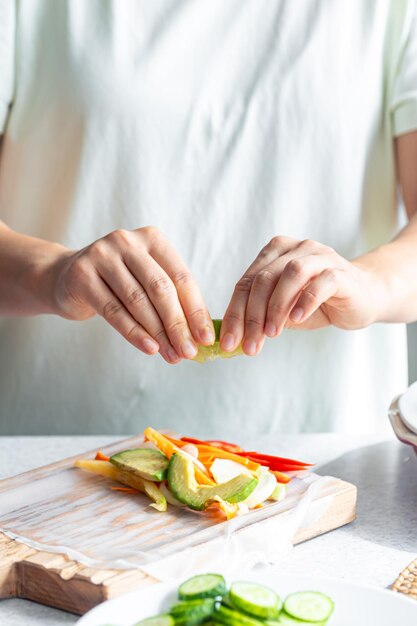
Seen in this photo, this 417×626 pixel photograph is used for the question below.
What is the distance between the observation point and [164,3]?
6.43 ft

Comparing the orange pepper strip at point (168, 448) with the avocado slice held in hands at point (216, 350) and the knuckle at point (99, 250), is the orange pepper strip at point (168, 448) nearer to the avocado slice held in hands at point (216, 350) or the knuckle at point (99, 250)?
the avocado slice held in hands at point (216, 350)

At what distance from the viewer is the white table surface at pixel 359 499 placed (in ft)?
4.05

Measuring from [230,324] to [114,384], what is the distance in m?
0.61

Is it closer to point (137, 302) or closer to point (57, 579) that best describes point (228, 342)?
point (137, 302)

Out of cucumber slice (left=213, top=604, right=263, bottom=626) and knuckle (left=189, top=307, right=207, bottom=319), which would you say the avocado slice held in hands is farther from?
cucumber slice (left=213, top=604, right=263, bottom=626)

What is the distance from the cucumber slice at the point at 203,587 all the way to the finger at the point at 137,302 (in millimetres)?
481

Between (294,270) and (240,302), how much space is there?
3.8 inches

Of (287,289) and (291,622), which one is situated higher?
(287,289)

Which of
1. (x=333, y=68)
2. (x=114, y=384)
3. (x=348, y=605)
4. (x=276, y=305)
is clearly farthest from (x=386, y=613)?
(x=333, y=68)

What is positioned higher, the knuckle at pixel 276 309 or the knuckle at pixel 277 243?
the knuckle at pixel 277 243

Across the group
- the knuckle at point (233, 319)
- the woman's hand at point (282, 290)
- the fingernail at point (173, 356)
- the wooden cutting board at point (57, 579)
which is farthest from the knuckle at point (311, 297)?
the wooden cutting board at point (57, 579)

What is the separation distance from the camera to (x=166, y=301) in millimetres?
1424

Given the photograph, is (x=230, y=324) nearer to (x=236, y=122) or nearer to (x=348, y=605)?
(x=348, y=605)

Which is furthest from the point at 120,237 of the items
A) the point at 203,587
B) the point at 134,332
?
the point at 203,587
